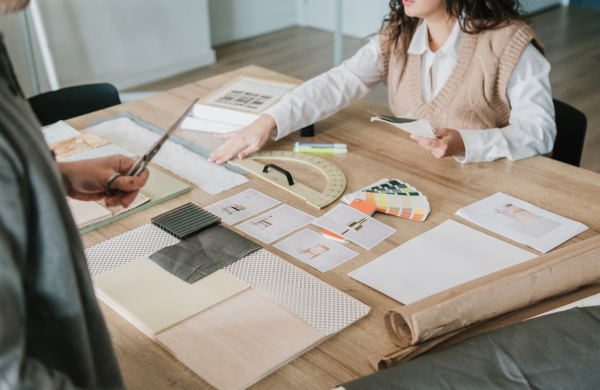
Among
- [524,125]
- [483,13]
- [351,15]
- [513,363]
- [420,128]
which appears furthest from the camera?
[351,15]

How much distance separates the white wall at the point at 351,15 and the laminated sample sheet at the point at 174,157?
3.62m

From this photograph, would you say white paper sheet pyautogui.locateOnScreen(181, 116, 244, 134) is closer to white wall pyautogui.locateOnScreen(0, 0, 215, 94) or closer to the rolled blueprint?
the rolled blueprint

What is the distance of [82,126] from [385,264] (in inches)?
44.8

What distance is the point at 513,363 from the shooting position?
73cm

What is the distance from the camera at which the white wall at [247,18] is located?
5328 mm

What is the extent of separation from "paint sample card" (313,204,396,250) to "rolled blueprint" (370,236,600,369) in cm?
28

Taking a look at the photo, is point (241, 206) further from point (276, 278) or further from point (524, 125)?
point (524, 125)

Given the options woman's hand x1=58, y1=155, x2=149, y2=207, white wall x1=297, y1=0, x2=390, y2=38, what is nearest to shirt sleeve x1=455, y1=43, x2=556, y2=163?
woman's hand x1=58, y1=155, x2=149, y2=207

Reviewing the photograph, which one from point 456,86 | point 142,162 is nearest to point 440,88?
point 456,86

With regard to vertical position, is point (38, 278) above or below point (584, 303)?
above

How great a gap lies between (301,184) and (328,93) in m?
0.49

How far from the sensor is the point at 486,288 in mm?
855

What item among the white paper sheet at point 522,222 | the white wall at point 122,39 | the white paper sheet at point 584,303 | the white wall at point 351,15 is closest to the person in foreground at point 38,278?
the white paper sheet at point 584,303

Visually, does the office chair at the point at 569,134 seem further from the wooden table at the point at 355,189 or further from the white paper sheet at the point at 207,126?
the white paper sheet at the point at 207,126
